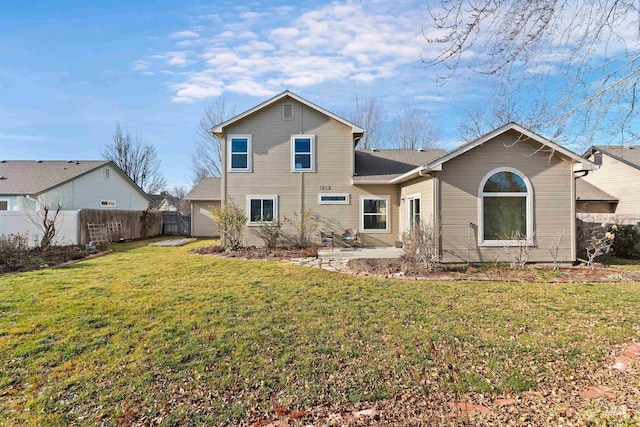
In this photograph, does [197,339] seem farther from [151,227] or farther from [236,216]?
[151,227]

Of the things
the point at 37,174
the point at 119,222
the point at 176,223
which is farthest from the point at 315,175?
the point at 37,174

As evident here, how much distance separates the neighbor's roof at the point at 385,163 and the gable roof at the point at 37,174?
1724cm

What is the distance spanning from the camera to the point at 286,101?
42.4 feet

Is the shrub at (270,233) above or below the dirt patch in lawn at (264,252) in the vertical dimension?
above

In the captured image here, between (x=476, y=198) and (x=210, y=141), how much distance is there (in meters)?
23.7

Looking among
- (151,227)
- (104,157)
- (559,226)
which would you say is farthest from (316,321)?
(104,157)

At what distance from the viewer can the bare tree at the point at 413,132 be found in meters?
25.6

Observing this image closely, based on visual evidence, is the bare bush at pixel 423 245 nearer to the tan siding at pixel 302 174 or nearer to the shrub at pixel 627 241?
the tan siding at pixel 302 174

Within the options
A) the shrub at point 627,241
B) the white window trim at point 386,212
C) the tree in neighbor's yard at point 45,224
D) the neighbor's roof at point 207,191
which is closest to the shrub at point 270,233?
the white window trim at point 386,212

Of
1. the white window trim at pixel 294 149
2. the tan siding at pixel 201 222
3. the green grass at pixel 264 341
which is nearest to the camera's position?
the green grass at pixel 264 341

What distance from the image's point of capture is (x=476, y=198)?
29.5 ft

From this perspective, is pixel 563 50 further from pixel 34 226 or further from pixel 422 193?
pixel 34 226

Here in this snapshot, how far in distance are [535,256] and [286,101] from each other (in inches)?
402

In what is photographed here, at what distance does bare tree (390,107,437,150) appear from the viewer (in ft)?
84.0
